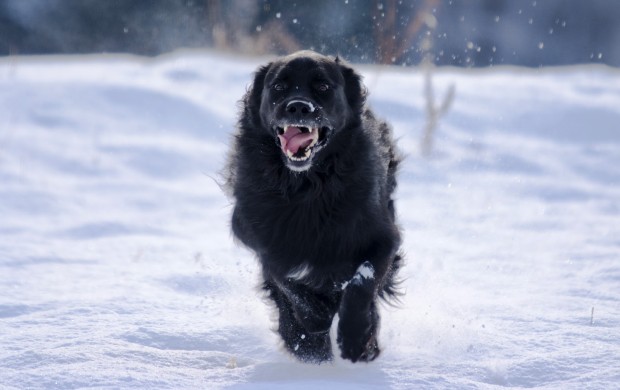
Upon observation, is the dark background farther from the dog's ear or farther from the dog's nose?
the dog's nose

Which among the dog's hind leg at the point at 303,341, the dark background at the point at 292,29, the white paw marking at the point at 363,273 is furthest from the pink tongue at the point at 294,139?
the dark background at the point at 292,29

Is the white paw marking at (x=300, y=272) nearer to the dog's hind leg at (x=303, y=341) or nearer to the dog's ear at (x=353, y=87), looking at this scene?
the dog's hind leg at (x=303, y=341)

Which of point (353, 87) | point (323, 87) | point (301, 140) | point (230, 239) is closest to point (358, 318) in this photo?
point (301, 140)

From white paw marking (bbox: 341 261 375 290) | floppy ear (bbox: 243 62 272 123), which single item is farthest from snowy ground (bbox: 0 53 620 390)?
floppy ear (bbox: 243 62 272 123)

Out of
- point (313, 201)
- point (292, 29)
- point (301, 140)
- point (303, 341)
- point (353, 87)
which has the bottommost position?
point (292, 29)

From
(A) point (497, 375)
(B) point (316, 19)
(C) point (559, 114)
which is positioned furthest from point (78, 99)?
(B) point (316, 19)

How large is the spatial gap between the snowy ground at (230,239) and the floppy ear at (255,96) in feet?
2.78

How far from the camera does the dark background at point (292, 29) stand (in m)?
15.9

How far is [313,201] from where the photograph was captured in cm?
352

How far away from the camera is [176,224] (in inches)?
253

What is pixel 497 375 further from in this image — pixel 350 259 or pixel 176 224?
pixel 176 224

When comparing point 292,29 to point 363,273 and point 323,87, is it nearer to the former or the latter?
point 323,87

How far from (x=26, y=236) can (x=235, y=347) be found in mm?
2659

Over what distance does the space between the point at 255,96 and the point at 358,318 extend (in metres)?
1.11
